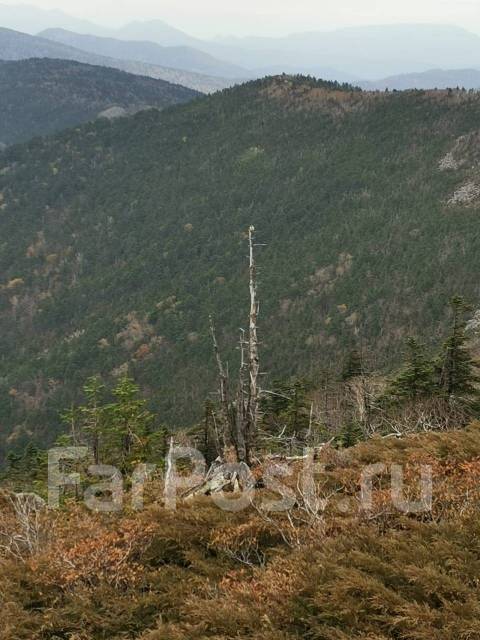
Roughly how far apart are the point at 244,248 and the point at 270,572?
13833 cm

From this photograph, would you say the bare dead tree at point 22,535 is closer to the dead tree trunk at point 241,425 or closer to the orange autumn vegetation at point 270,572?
the orange autumn vegetation at point 270,572

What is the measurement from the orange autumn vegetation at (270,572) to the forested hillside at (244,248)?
7223 centimetres

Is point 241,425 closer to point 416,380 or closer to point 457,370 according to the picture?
point 457,370

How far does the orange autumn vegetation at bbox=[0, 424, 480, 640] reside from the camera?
663 cm

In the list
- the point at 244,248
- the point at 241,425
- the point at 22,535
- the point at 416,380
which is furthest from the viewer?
the point at 244,248

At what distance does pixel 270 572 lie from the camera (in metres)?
7.73

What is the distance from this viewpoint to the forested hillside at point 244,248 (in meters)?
104

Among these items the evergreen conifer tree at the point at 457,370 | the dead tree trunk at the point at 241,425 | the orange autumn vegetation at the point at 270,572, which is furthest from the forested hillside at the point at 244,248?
the orange autumn vegetation at the point at 270,572

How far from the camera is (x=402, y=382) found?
26.3 meters

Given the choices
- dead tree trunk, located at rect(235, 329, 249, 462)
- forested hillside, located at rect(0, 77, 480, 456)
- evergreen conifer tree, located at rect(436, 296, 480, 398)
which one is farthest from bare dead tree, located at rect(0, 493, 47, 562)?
forested hillside, located at rect(0, 77, 480, 456)

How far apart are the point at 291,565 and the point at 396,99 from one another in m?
169

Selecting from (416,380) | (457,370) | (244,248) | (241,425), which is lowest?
(244,248)

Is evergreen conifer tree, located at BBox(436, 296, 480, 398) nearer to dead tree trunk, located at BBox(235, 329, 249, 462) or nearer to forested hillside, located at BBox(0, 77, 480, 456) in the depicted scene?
dead tree trunk, located at BBox(235, 329, 249, 462)

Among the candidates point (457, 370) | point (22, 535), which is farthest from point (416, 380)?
point (22, 535)
